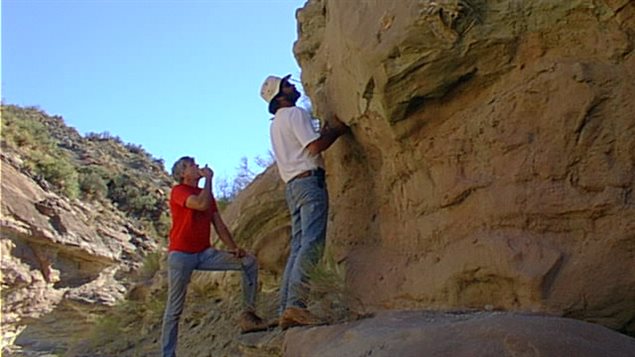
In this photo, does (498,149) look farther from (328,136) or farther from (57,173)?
(57,173)

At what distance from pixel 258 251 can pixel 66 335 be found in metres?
8.33

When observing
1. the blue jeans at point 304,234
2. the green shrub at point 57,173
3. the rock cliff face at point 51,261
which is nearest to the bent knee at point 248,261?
the blue jeans at point 304,234

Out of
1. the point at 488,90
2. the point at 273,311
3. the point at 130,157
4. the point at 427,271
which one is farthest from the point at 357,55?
the point at 130,157

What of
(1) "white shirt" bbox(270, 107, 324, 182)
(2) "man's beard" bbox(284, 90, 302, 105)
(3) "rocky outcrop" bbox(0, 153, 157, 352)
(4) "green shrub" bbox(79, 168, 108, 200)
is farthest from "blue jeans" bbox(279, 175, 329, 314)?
(4) "green shrub" bbox(79, 168, 108, 200)

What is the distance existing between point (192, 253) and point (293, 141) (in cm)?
132

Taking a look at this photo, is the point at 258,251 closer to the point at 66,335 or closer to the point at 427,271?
the point at 427,271

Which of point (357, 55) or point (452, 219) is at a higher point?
point (357, 55)

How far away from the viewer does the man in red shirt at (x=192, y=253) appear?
725cm

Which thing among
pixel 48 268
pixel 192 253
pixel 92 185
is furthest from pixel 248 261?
pixel 92 185

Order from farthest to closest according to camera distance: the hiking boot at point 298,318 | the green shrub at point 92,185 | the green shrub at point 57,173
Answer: the green shrub at point 92,185
the green shrub at point 57,173
the hiking boot at point 298,318

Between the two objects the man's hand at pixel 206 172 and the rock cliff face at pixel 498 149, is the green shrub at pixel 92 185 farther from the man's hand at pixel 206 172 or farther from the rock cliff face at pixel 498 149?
the rock cliff face at pixel 498 149

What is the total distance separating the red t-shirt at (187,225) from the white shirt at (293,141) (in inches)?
34.2

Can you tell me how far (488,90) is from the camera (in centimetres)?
594

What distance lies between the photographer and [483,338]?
13.8ft
